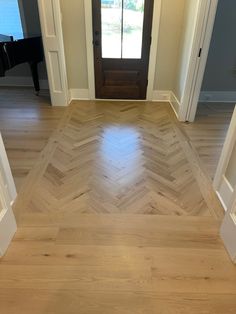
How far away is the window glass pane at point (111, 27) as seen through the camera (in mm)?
3299

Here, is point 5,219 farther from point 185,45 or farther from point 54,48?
point 185,45

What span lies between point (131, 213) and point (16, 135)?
1839mm

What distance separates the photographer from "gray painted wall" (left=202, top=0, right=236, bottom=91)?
335 cm

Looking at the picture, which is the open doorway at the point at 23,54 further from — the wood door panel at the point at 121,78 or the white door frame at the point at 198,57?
the white door frame at the point at 198,57

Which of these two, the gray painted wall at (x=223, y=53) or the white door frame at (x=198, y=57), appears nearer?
the white door frame at (x=198, y=57)

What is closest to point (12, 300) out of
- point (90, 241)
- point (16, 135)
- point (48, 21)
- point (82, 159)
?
point (90, 241)

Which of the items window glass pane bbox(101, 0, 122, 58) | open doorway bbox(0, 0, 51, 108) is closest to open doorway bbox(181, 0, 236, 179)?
window glass pane bbox(101, 0, 122, 58)

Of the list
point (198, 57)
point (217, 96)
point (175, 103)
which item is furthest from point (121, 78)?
point (217, 96)

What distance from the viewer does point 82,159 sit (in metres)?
2.46

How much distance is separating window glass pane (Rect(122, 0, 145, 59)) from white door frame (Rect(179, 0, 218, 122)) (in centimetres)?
106

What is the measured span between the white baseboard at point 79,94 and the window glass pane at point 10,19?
1.41 metres

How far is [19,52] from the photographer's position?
11.4 feet

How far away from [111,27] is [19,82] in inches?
81.8

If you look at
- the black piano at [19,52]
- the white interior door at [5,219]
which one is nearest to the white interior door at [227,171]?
the white interior door at [5,219]
